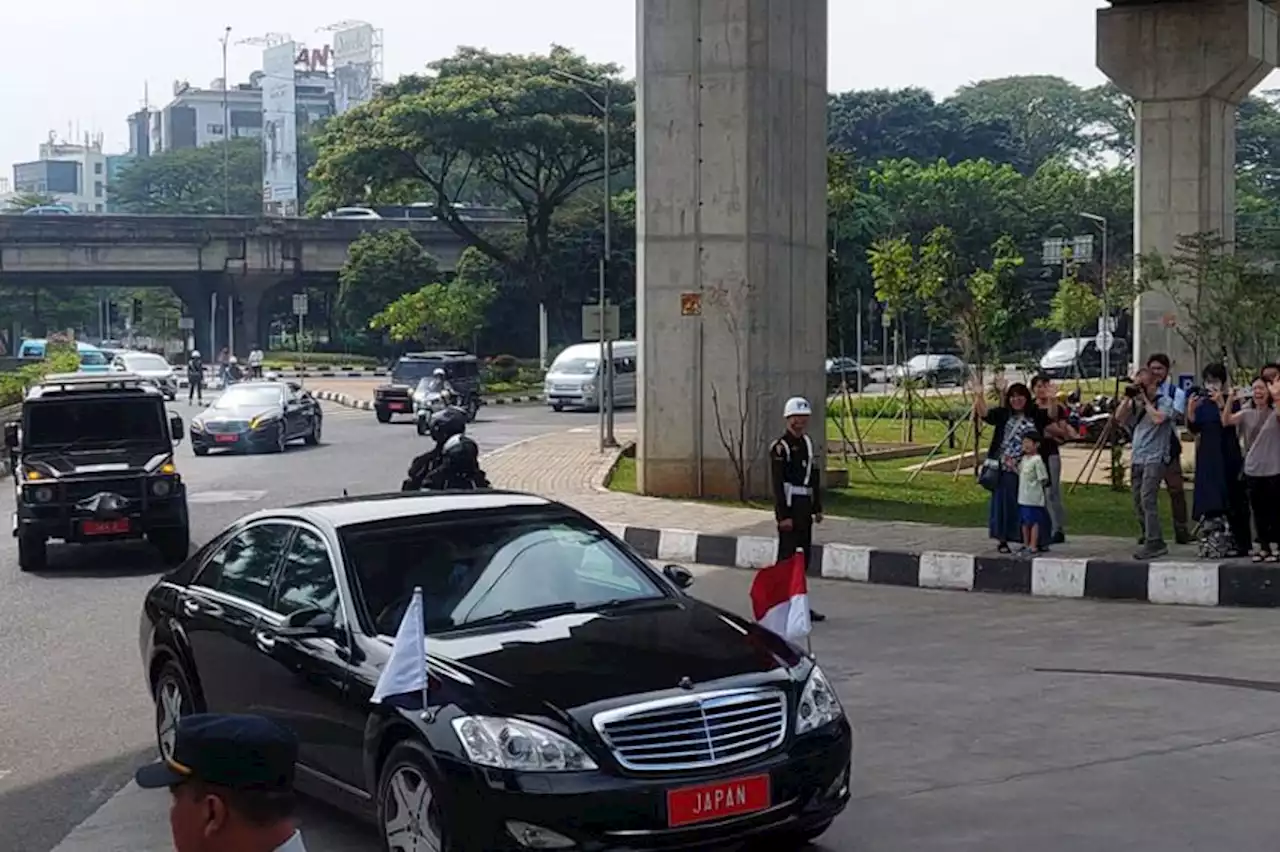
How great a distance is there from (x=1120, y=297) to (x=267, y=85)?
335 feet

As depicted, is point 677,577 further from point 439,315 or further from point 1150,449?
point 439,315

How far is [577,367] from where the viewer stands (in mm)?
44125

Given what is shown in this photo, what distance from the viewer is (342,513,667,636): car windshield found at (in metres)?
6.82

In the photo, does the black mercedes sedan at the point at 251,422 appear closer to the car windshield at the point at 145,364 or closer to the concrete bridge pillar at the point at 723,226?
the concrete bridge pillar at the point at 723,226

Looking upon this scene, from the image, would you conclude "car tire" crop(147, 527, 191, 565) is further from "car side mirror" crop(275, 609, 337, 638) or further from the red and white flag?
"car side mirror" crop(275, 609, 337, 638)

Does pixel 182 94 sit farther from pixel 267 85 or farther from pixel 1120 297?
pixel 1120 297

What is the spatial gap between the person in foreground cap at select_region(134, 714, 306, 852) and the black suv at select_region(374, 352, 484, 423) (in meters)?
34.9

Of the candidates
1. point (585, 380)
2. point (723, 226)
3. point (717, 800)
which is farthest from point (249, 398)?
point (717, 800)

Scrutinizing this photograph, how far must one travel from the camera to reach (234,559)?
7922 mm

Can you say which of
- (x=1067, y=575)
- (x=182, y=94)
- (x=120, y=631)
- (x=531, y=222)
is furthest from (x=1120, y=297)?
(x=182, y=94)

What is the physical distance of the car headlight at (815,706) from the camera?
20.2ft

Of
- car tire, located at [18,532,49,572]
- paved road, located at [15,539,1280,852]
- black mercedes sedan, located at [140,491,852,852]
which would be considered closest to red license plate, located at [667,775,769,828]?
black mercedes sedan, located at [140,491,852,852]

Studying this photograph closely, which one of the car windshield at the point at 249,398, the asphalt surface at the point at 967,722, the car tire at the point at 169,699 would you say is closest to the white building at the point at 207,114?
the car windshield at the point at 249,398

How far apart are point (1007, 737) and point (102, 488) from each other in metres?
9.96
